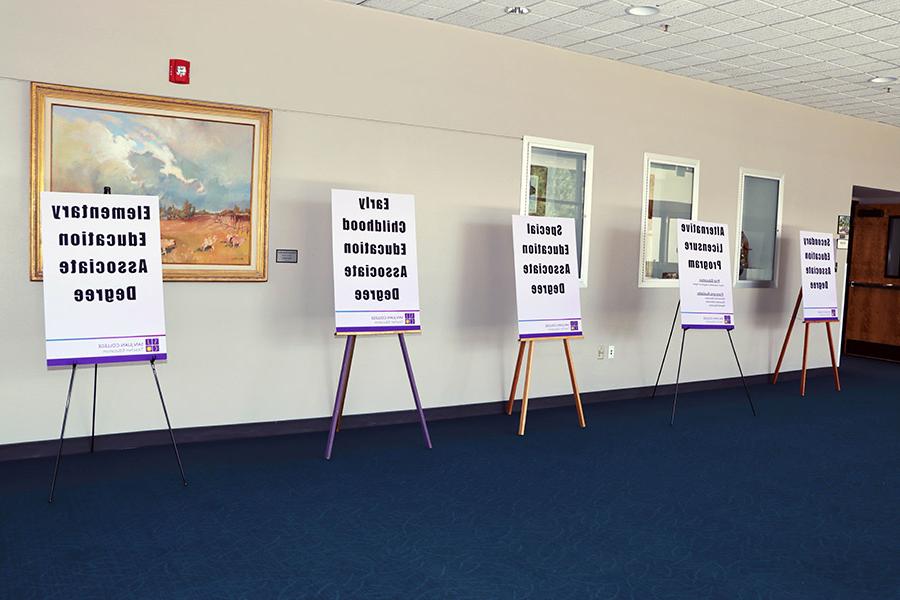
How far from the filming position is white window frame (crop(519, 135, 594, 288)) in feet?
21.7

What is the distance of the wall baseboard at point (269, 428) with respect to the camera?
190 inches

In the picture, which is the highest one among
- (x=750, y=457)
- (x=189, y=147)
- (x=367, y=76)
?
(x=367, y=76)

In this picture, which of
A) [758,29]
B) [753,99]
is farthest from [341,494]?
[753,99]

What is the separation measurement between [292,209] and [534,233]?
1.82 meters

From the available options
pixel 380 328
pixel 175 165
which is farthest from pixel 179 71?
pixel 380 328

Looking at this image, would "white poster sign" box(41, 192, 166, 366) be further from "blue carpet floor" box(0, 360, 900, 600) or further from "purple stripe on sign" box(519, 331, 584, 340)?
"purple stripe on sign" box(519, 331, 584, 340)

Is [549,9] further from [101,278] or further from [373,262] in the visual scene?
[101,278]

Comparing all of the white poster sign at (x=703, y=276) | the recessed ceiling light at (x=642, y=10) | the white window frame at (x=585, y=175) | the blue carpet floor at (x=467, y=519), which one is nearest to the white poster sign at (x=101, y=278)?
the blue carpet floor at (x=467, y=519)

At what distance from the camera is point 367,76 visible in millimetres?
5746

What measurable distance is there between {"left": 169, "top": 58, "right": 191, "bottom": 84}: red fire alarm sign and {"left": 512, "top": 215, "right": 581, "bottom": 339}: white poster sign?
248 centimetres

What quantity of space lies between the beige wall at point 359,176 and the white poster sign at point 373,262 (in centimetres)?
52

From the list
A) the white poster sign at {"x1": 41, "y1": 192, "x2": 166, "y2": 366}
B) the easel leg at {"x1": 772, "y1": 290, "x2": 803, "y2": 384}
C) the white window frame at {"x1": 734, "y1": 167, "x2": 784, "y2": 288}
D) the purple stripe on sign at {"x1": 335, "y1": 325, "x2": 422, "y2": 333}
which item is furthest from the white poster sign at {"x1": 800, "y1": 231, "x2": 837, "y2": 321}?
the white poster sign at {"x1": 41, "y1": 192, "x2": 166, "y2": 366}

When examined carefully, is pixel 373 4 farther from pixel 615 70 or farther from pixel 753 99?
pixel 753 99

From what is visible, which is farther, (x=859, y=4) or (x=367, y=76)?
(x=367, y=76)
